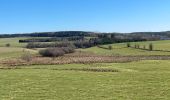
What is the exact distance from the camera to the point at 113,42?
407 feet

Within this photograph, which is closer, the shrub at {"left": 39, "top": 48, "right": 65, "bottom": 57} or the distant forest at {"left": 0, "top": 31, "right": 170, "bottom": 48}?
the shrub at {"left": 39, "top": 48, "right": 65, "bottom": 57}

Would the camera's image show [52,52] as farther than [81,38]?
No

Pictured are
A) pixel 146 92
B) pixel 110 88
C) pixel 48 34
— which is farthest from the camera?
pixel 48 34

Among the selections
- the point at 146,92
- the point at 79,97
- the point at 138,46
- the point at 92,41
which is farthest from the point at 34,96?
the point at 92,41

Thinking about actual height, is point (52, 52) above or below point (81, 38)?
below

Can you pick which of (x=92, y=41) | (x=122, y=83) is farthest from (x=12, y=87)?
(x=92, y=41)

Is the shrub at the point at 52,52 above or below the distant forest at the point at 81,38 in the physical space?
below

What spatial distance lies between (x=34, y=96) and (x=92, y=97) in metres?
3.21

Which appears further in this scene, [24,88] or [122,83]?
[122,83]

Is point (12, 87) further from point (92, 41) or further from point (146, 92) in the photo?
point (92, 41)

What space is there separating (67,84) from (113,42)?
10138 cm

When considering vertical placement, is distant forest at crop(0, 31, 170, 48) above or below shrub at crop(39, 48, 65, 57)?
above

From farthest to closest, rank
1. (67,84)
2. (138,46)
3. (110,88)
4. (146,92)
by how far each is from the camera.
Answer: (138,46) < (67,84) < (110,88) < (146,92)

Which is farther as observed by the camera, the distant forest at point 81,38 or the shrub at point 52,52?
the distant forest at point 81,38
